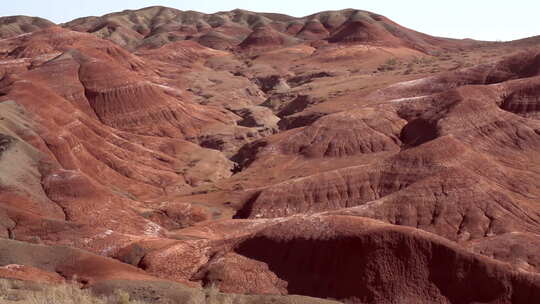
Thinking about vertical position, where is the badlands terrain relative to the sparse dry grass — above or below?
below

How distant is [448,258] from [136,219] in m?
29.0

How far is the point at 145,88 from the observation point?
330 feet

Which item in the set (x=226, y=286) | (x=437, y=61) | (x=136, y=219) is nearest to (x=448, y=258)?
(x=226, y=286)

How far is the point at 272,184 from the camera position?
66.8 meters

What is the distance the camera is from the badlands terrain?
111ft

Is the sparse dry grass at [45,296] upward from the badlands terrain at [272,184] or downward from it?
upward

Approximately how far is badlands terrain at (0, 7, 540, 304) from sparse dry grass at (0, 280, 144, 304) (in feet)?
0.97

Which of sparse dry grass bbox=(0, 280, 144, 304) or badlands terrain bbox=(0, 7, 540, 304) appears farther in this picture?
badlands terrain bbox=(0, 7, 540, 304)

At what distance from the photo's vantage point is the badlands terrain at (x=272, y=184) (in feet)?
111

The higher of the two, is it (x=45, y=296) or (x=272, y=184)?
(x=45, y=296)

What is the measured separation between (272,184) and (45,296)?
4616 cm

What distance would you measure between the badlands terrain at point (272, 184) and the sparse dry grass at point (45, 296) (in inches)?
11.6

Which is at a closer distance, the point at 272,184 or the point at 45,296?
the point at 45,296

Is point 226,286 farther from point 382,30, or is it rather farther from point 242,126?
point 382,30
